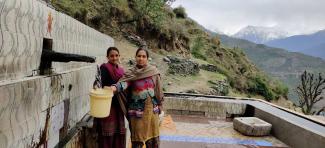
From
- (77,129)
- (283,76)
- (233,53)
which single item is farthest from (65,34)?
(283,76)

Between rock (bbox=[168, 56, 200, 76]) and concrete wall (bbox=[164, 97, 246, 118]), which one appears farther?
rock (bbox=[168, 56, 200, 76])

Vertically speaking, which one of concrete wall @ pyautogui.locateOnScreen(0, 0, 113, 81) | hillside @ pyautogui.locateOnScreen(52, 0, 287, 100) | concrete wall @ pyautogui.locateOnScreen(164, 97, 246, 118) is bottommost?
concrete wall @ pyautogui.locateOnScreen(164, 97, 246, 118)

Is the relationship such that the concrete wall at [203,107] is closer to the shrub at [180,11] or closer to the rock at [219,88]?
the rock at [219,88]

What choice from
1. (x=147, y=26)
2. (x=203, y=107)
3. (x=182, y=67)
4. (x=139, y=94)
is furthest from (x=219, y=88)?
(x=139, y=94)

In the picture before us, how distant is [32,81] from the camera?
8.55 feet

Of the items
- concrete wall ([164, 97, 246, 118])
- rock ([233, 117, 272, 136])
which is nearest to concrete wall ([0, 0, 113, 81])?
rock ([233, 117, 272, 136])

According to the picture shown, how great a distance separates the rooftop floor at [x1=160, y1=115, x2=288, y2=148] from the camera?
6.43 metres

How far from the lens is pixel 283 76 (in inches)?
5017

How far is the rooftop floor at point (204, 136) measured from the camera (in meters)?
6.43

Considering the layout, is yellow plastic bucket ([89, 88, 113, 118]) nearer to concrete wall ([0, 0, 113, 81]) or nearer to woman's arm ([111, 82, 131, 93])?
woman's arm ([111, 82, 131, 93])

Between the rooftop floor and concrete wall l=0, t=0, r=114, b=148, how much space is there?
275 cm

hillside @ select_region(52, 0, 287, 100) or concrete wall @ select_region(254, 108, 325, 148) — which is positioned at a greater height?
hillside @ select_region(52, 0, 287, 100)

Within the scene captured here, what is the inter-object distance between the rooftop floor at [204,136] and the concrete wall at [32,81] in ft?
9.01

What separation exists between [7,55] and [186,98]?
23.4 feet
